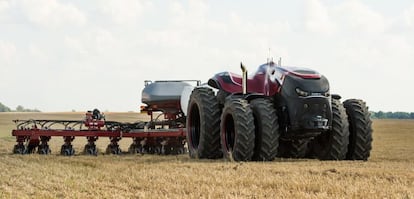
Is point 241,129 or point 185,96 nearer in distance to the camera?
point 241,129

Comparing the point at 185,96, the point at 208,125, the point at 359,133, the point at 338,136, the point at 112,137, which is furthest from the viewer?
the point at 185,96

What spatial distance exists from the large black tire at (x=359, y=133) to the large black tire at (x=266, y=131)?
1.94m

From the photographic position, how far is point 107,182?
29.0 feet

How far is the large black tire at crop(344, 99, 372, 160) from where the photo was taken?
13.7 meters

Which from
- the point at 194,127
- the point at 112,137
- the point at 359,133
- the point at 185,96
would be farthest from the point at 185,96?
the point at 359,133

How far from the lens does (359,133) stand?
1367cm

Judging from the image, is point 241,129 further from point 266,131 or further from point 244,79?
point 244,79

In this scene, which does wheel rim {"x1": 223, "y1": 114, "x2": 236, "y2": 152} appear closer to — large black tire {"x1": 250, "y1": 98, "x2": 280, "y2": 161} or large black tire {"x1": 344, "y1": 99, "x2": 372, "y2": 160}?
large black tire {"x1": 250, "y1": 98, "x2": 280, "y2": 161}

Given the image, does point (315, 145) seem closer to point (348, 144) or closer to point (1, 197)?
point (348, 144)

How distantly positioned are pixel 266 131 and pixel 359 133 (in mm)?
2350

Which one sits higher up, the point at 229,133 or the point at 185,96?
the point at 185,96

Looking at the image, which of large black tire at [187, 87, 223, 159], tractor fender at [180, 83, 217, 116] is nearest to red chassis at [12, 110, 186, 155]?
tractor fender at [180, 83, 217, 116]

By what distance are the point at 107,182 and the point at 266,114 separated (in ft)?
14.8

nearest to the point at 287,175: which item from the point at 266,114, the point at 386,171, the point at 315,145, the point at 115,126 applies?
the point at 386,171
